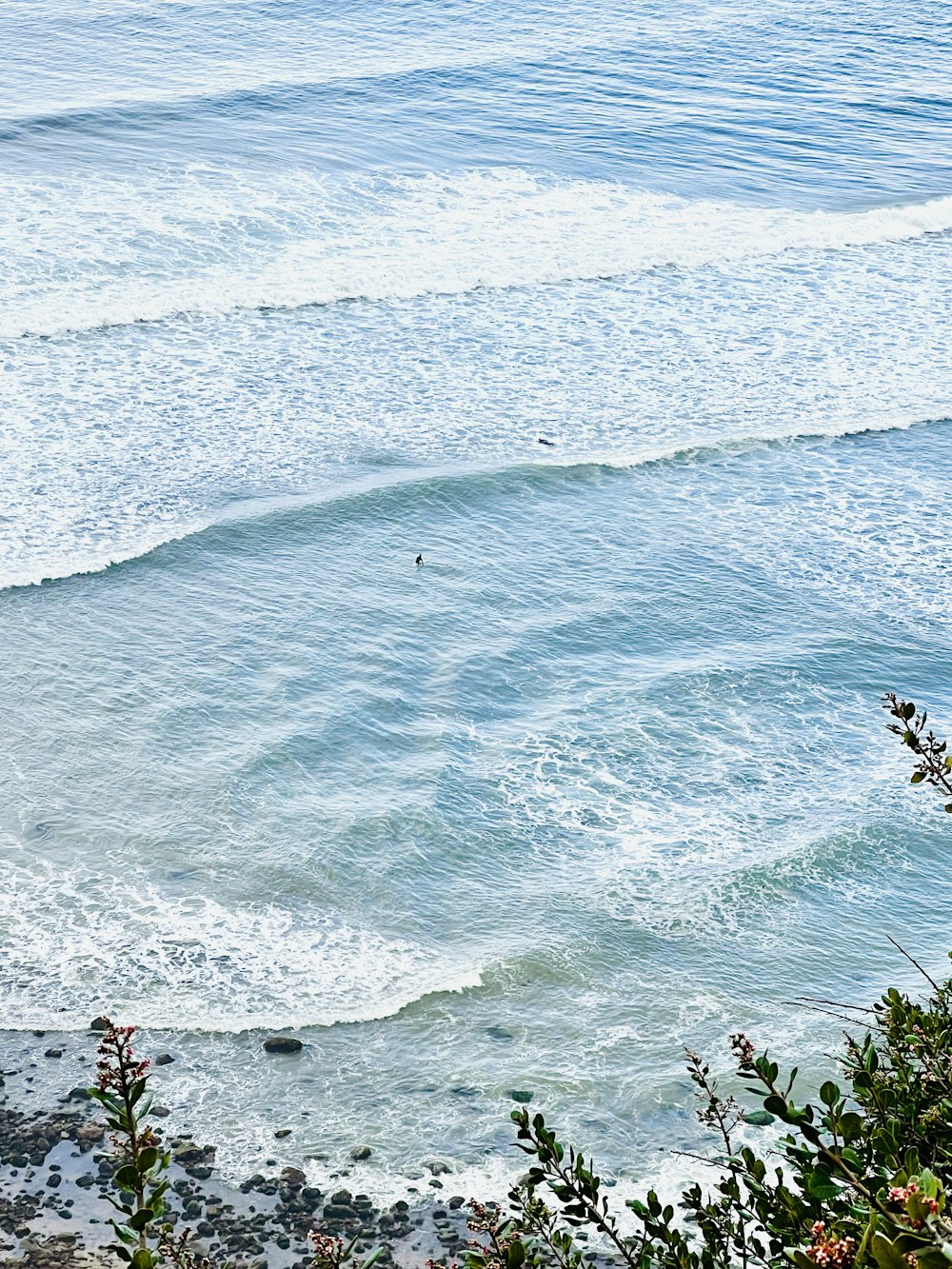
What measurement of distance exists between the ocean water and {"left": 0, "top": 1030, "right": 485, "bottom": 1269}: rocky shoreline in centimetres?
16

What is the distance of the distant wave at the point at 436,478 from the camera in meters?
10.0

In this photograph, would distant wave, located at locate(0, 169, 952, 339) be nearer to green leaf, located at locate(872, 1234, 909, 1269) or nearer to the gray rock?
the gray rock

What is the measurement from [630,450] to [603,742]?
14.6ft

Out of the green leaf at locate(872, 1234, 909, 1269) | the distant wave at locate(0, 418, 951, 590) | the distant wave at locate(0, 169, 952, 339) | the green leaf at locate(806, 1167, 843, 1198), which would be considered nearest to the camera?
the green leaf at locate(872, 1234, 909, 1269)

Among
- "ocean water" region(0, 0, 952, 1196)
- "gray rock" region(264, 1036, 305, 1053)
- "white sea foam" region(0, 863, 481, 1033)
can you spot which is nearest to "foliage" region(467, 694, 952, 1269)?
"ocean water" region(0, 0, 952, 1196)

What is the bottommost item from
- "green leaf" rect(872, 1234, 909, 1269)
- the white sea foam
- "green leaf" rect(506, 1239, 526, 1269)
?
the white sea foam

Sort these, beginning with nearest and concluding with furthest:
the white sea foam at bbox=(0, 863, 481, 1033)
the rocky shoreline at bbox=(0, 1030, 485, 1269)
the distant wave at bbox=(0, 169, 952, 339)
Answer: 1. the rocky shoreline at bbox=(0, 1030, 485, 1269)
2. the white sea foam at bbox=(0, 863, 481, 1033)
3. the distant wave at bbox=(0, 169, 952, 339)

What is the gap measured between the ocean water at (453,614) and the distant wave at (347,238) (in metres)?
0.08

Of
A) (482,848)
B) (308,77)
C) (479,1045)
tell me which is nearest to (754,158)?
(308,77)

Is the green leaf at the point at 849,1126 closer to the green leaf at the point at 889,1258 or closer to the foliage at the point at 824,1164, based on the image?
the foliage at the point at 824,1164

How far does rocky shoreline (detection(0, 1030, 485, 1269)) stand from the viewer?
5.17 meters

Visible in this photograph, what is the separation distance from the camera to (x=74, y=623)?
9.36 meters

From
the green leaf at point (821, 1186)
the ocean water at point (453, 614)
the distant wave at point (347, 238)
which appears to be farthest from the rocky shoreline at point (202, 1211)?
the distant wave at point (347, 238)

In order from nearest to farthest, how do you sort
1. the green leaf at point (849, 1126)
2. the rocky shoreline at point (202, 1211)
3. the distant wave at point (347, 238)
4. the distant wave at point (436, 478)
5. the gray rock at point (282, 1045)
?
1. the green leaf at point (849, 1126)
2. the rocky shoreline at point (202, 1211)
3. the gray rock at point (282, 1045)
4. the distant wave at point (436, 478)
5. the distant wave at point (347, 238)
